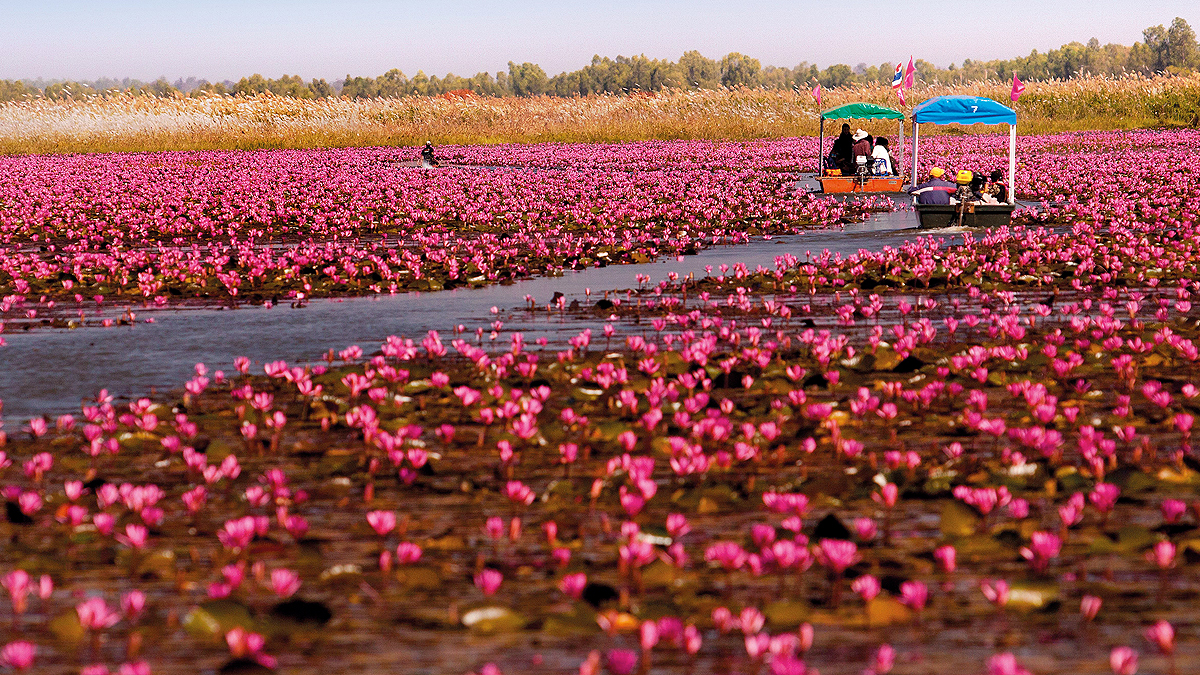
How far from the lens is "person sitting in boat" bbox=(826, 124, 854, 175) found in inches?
1143

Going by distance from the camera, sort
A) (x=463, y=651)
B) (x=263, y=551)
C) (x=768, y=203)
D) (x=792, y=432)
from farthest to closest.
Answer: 1. (x=768, y=203)
2. (x=792, y=432)
3. (x=263, y=551)
4. (x=463, y=651)

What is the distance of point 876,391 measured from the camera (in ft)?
26.7

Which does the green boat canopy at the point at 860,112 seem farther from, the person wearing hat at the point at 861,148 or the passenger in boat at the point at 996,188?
the passenger in boat at the point at 996,188

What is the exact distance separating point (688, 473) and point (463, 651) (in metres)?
2.34

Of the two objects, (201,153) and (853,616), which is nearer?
(853,616)

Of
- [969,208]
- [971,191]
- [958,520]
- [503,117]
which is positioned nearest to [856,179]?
[971,191]

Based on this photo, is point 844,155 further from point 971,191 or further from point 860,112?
point 971,191

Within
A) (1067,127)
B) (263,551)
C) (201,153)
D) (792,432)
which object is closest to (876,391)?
(792,432)

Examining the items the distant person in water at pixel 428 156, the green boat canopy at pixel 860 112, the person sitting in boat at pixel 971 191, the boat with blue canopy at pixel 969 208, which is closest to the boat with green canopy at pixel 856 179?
the green boat canopy at pixel 860 112

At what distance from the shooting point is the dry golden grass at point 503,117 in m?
59.0

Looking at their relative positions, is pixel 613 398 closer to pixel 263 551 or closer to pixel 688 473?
pixel 688 473

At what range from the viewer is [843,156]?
29375mm

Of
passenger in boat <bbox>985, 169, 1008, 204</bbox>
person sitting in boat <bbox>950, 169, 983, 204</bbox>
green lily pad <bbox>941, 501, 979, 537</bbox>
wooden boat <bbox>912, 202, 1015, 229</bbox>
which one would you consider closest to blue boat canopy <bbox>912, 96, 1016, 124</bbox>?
passenger in boat <bbox>985, 169, 1008, 204</bbox>

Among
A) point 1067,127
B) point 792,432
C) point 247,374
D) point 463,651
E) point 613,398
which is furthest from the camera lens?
point 1067,127
